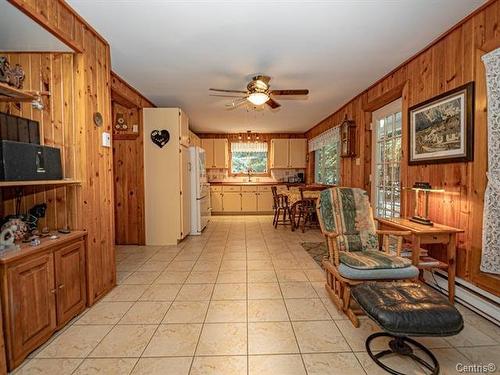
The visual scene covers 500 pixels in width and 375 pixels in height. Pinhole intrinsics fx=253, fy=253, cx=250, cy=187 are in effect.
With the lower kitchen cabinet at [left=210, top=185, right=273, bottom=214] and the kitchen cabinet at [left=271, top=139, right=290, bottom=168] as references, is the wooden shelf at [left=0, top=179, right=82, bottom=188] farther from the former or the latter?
the kitchen cabinet at [left=271, top=139, right=290, bottom=168]

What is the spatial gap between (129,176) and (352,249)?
141 inches

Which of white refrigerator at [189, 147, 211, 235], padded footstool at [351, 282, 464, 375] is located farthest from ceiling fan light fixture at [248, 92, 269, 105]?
padded footstool at [351, 282, 464, 375]

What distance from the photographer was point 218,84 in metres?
3.58

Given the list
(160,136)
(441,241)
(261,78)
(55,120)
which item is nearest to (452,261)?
(441,241)

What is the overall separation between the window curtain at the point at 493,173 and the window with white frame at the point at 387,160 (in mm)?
1344

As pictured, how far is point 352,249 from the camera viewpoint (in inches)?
94.1

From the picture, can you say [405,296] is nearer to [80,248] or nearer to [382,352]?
[382,352]

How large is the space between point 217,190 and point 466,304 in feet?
19.6

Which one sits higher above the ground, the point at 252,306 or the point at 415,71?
the point at 415,71

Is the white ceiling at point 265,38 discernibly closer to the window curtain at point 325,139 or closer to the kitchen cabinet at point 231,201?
the window curtain at point 325,139

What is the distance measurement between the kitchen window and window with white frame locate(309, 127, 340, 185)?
155 cm

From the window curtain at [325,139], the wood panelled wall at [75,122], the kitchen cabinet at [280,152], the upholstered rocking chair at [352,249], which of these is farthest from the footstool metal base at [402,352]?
the kitchen cabinet at [280,152]

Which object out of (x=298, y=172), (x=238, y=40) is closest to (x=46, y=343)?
(x=238, y=40)

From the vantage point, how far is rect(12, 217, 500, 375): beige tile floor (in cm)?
155
